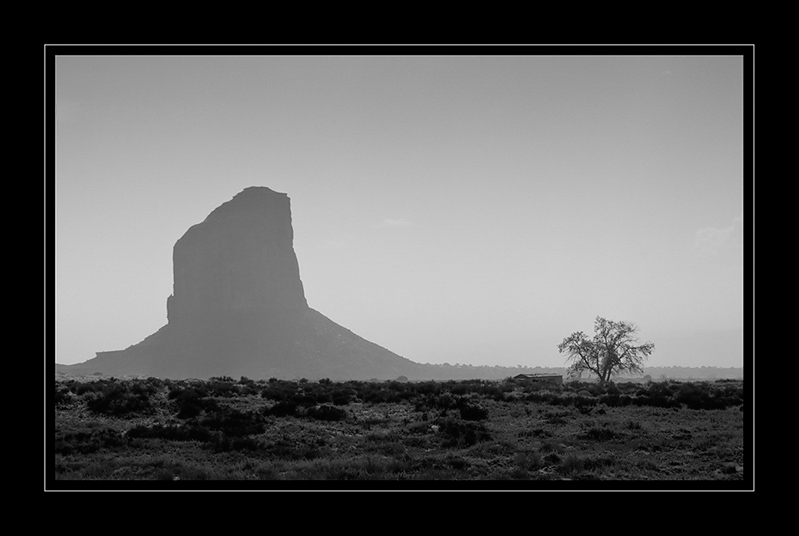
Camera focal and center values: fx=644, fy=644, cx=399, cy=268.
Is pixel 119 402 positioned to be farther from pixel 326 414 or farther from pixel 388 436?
pixel 388 436

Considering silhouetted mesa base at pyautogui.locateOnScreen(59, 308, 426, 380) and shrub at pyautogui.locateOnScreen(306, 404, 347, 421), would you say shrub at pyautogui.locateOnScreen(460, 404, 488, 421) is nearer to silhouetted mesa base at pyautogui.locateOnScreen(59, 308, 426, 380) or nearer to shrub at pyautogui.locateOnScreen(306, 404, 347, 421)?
shrub at pyautogui.locateOnScreen(306, 404, 347, 421)

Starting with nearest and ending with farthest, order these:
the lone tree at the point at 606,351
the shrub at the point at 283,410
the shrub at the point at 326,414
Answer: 1. the shrub at the point at 326,414
2. the shrub at the point at 283,410
3. the lone tree at the point at 606,351

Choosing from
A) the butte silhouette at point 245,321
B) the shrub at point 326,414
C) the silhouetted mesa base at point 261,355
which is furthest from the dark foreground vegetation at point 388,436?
the silhouetted mesa base at point 261,355

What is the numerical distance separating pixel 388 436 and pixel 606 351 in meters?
27.0

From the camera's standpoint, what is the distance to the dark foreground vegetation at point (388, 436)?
13.2 m

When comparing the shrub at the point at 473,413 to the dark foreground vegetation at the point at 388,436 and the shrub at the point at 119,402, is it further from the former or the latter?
the shrub at the point at 119,402

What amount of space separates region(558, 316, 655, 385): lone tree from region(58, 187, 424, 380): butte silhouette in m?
66.5

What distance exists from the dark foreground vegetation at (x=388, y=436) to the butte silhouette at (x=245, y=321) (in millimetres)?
79542

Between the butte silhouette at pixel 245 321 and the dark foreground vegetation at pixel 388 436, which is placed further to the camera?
the butte silhouette at pixel 245 321
